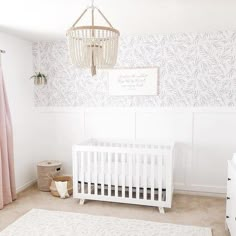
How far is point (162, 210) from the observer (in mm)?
3283

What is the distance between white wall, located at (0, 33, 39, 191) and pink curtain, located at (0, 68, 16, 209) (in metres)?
0.35

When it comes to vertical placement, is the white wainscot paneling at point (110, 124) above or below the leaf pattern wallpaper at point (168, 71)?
below

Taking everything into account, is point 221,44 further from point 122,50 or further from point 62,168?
point 62,168

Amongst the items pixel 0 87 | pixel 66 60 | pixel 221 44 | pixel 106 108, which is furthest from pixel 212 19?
pixel 0 87

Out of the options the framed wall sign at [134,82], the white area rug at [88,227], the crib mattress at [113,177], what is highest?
the framed wall sign at [134,82]

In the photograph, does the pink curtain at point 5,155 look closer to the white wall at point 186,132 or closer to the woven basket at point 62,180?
the woven basket at point 62,180

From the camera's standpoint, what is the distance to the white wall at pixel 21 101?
148 inches

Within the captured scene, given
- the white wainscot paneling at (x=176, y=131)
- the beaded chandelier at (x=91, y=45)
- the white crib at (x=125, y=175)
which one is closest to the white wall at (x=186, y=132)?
the white wainscot paneling at (x=176, y=131)

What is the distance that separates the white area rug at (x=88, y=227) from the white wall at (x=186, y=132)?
108 cm

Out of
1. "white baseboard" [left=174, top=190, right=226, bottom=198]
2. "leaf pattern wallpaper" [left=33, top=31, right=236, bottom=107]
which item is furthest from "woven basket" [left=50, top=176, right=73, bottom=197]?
"white baseboard" [left=174, top=190, right=226, bottom=198]

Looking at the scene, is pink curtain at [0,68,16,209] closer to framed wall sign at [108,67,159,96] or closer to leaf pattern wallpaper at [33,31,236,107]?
leaf pattern wallpaper at [33,31,236,107]

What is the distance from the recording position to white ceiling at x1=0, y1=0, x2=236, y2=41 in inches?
95.7

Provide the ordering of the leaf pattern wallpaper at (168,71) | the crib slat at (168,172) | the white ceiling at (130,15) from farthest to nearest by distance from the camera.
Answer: the leaf pattern wallpaper at (168,71), the crib slat at (168,172), the white ceiling at (130,15)

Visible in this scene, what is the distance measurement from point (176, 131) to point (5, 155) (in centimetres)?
227
